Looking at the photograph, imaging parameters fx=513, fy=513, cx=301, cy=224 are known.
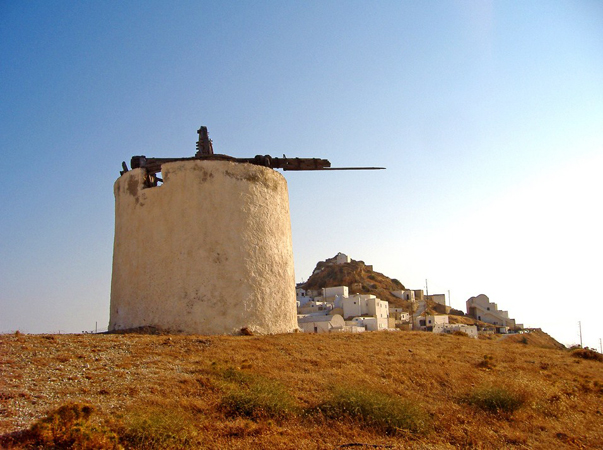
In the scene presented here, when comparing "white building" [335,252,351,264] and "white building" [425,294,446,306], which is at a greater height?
"white building" [335,252,351,264]

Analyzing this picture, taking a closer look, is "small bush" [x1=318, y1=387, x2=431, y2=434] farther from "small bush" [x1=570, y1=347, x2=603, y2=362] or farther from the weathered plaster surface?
"small bush" [x1=570, y1=347, x2=603, y2=362]

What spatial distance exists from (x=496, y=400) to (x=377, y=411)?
2.25m

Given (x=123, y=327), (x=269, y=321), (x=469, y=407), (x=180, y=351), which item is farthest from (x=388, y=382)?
(x=123, y=327)

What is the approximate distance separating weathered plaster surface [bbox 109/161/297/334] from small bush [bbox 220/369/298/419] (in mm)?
4505

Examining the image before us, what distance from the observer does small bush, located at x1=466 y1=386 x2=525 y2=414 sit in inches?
292

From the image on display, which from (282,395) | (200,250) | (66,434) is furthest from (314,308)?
(66,434)

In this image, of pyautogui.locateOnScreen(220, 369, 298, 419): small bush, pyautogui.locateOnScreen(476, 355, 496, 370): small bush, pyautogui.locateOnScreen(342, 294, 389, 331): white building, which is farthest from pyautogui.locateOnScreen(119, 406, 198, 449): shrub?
pyautogui.locateOnScreen(342, 294, 389, 331): white building

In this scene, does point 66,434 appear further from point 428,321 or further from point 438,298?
point 438,298

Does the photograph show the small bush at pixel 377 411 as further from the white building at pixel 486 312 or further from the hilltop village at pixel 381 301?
the white building at pixel 486 312

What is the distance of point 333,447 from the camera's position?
5.43m

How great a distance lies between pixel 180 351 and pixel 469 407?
15.6ft

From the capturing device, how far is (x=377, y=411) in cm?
635

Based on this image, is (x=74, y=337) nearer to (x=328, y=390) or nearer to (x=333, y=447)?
(x=328, y=390)

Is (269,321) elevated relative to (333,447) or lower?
elevated
